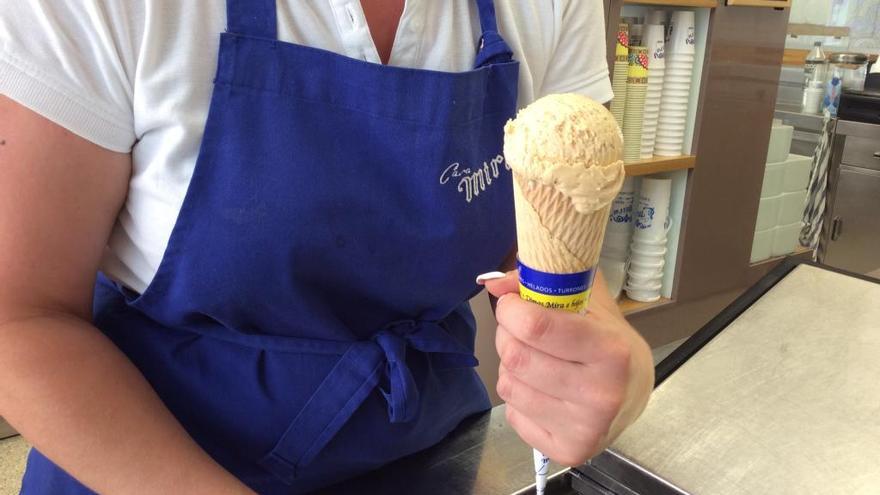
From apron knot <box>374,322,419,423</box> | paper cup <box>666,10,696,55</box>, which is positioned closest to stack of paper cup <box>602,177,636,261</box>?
paper cup <box>666,10,696,55</box>

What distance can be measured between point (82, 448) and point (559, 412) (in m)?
0.41

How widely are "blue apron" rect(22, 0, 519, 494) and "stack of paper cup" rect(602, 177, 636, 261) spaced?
1.76 meters

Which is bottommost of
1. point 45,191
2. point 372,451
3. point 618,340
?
point 372,451

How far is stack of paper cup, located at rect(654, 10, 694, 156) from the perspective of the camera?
93.0 inches

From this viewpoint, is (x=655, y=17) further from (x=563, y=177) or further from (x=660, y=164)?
(x=563, y=177)

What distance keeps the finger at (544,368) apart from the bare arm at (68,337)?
278 mm

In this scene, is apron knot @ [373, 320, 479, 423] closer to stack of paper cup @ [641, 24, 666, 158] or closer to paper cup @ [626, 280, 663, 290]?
stack of paper cup @ [641, 24, 666, 158]

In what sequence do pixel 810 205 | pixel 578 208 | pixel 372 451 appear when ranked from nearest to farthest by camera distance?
pixel 578 208
pixel 372 451
pixel 810 205

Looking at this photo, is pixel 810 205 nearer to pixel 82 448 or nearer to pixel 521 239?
pixel 521 239

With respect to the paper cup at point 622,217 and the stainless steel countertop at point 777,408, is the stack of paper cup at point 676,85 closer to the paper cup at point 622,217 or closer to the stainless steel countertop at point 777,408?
the paper cup at point 622,217

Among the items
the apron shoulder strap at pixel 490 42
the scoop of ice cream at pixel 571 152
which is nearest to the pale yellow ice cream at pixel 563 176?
the scoop of ice cream at pixel 571 152

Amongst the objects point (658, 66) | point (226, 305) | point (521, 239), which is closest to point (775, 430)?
point (521, 239)

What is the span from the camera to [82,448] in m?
0.63

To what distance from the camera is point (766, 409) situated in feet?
2.81
